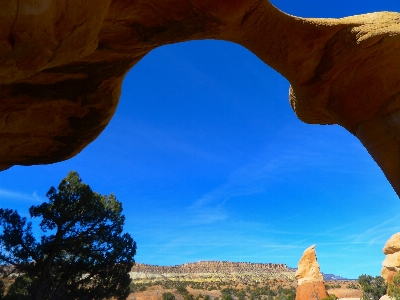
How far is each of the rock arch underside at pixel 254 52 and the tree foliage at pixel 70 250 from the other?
372 inches

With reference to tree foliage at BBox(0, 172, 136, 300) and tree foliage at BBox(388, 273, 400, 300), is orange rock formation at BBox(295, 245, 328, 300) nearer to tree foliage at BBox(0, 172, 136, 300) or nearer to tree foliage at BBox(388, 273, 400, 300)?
tree foliage at BBox(388, 273, 400, 300)

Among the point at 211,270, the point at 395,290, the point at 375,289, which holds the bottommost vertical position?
the point at 395,290

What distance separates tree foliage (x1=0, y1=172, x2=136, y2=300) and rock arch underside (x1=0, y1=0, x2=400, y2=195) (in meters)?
9.46

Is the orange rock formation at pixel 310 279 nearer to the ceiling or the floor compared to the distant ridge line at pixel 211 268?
nearer to the floor

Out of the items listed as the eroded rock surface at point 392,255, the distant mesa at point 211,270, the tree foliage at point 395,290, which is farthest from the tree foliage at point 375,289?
the distant mesa at point 211,270

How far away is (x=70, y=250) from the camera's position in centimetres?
1491

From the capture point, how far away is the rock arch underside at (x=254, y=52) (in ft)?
13.2

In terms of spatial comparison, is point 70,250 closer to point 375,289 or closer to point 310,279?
point 310,279

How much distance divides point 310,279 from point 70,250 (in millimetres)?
22861

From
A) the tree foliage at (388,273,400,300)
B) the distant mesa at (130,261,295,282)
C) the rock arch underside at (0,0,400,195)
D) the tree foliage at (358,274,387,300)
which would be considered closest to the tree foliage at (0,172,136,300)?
the rock arch underside at (0,0,400,195)

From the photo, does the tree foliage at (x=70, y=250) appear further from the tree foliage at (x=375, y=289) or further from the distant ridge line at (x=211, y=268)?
the distant ridge line at (x=211, y=268)

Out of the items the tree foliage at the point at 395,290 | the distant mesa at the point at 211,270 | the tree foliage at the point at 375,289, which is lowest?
the tree foliage at the point at 395,290

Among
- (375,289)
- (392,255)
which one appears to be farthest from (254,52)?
(375,289)

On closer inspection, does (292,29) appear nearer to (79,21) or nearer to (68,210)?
(79,21)
